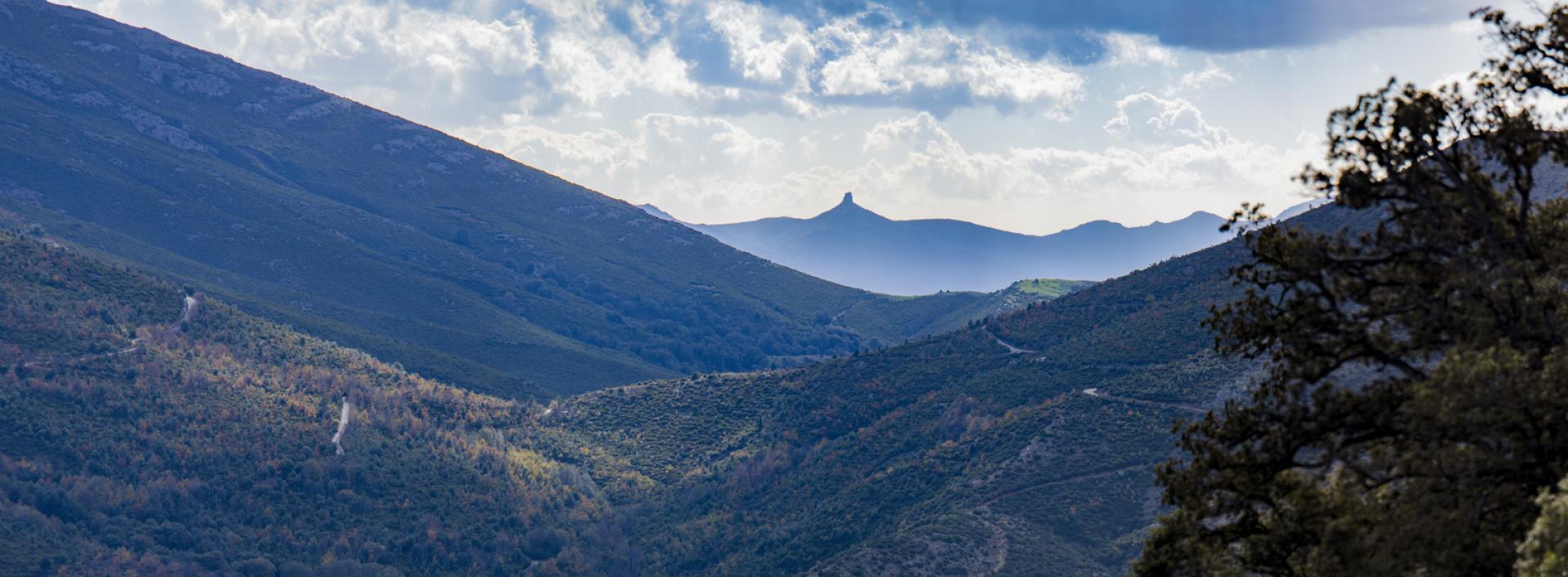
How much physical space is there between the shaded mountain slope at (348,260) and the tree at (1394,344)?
10785 cm

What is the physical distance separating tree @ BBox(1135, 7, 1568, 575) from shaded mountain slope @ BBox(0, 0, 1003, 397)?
107846mm

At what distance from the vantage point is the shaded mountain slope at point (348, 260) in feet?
448

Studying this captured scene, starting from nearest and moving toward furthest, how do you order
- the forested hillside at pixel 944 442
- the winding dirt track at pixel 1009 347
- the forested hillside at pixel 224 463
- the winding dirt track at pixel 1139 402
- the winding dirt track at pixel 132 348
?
the forested hillside at pixel 944 442
the winding dirt track at pixel 1139 402
the forested hillside at pixel 224 463
the winding dirt track at pixel 132 348
the winding dirt track at pixel 1009 347

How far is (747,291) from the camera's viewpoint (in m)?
197

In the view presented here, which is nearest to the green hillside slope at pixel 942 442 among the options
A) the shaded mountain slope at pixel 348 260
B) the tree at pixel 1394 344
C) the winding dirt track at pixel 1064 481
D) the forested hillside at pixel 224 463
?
the winding dirt track at pixel 1064 481

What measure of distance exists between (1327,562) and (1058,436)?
52122mm

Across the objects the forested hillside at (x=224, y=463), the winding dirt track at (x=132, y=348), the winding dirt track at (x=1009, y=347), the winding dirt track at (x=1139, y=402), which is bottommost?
the forested hillside at (x=224, y=463)

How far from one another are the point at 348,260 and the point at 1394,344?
150096mm

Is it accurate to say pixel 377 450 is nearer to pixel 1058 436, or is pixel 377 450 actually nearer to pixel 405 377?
pixel 405 377

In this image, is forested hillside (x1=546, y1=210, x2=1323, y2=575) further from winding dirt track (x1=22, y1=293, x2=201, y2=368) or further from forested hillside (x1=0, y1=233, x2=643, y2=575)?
winding dirt track (x1=22, y1=293, x2=201, y2=368)

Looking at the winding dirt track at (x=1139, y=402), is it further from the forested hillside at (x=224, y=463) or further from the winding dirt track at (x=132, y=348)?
the winding dirt track at (x=132, y=348)

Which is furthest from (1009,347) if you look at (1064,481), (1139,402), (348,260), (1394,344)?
(348,260)

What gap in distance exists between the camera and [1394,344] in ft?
59.6

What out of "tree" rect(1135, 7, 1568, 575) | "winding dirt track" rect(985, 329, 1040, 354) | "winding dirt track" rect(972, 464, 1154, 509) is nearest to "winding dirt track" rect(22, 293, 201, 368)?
"winding dirt track" rect(985, 329, 1040, 354)
